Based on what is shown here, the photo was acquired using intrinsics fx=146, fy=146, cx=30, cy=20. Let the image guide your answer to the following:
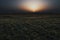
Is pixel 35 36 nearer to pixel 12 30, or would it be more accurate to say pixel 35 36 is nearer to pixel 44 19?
pixel 12 30

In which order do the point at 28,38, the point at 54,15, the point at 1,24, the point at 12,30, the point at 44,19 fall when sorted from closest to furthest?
1. the point at 28,38
2. the point at 12,30
3. the point at 1,24
4. the point at 44,19
5. the point at 54,15

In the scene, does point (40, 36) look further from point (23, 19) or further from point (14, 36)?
point (23, 19)

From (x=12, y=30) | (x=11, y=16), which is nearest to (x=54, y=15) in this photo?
(x=11, y=16)

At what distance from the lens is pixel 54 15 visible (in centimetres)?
213

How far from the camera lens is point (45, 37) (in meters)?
1.48

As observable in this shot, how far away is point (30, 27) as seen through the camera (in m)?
1.71

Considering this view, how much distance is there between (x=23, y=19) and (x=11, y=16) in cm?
21

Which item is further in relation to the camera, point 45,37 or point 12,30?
point 12,30

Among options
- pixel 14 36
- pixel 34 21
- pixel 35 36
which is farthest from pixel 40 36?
pixel 34 21

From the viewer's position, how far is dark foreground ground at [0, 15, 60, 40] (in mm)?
1491

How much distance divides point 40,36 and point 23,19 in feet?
1.84

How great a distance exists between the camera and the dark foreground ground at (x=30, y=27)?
4.89ft

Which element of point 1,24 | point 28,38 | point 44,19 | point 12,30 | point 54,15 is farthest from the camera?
point 54,15

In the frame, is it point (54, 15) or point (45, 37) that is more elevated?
point (54, 15)
